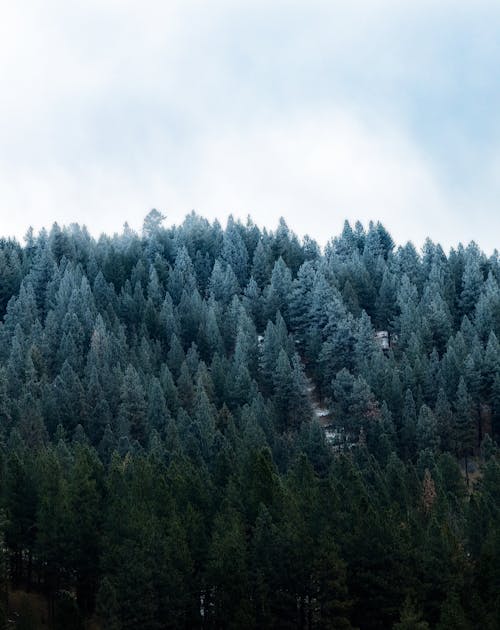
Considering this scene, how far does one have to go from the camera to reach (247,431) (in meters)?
78.4

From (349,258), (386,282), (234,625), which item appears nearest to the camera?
(234,625)

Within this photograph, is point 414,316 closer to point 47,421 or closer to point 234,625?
point 47,421

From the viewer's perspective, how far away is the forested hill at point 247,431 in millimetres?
47469

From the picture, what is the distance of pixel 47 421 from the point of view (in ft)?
275

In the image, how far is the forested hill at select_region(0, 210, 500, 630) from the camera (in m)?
47.5

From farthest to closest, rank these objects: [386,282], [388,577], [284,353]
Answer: [386,282] → [284,353] → [388,577]

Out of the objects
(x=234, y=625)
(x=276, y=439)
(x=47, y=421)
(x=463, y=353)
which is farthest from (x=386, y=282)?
(x=234, y=625)

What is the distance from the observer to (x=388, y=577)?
158 feet

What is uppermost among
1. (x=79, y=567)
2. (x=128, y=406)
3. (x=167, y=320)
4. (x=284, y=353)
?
(x=167, y=320)

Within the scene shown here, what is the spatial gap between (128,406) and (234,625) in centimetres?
4462

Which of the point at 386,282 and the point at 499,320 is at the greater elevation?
the point at 386,282

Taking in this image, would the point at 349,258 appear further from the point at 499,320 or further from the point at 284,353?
the point at 284,353

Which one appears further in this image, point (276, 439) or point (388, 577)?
point (276, 439)

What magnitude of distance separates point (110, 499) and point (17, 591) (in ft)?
29.6
